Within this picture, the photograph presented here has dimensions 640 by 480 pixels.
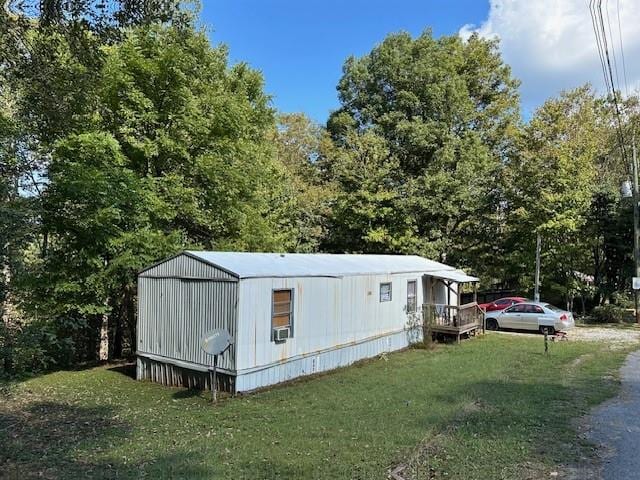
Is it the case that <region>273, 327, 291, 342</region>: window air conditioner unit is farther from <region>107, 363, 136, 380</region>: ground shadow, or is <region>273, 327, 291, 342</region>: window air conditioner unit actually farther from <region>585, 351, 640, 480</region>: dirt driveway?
<region>585, 351, 640, 480</region>: dirt driveway

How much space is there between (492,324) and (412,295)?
5.74m

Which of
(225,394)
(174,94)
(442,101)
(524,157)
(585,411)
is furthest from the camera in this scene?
(442,101)

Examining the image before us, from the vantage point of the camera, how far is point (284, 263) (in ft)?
40.8

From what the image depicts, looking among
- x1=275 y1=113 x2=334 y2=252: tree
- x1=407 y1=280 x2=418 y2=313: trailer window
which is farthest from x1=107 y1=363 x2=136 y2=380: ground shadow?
x1=275 y1=113 x2=334 y2=252: tree

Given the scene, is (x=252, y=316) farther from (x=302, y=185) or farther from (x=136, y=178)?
(x=302, y=185)

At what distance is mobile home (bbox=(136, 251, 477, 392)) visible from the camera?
10.3 m

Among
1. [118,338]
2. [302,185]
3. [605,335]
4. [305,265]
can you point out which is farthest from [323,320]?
[302,185]

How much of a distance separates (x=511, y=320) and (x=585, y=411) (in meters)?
13.0

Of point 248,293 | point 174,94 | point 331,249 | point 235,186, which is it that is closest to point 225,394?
point 248,293

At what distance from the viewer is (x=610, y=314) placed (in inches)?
928

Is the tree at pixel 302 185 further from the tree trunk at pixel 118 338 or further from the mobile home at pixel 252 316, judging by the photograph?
the mobile home at pixel 252 316

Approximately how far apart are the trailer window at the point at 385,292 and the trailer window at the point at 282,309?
474 centimetres

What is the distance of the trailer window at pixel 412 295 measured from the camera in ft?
57.0

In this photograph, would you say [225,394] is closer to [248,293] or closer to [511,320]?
[248,293]
